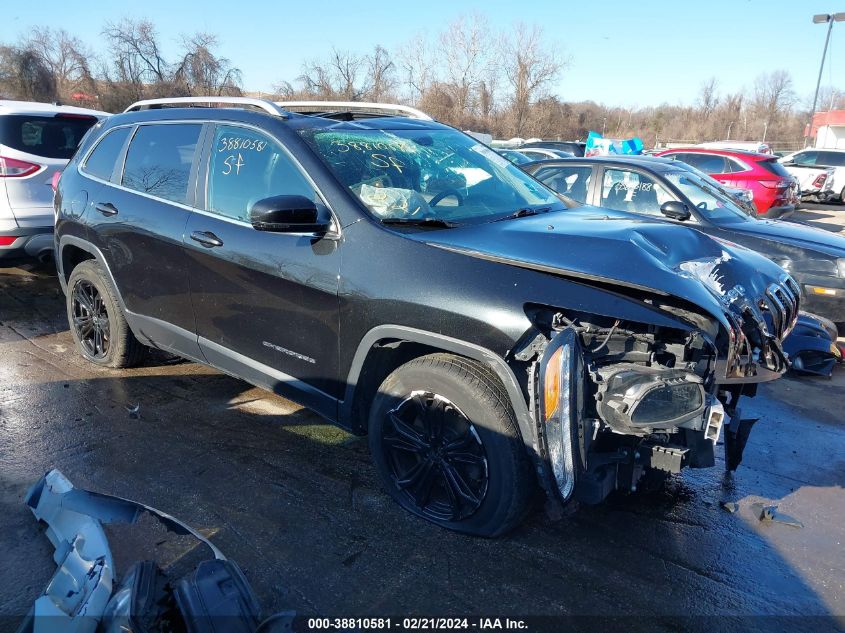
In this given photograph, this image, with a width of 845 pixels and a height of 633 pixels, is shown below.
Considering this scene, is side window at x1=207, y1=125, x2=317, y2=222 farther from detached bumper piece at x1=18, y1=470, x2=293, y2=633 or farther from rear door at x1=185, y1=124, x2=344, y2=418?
detached bumper piece at x1=18, y1=470, x2=293, y2=633


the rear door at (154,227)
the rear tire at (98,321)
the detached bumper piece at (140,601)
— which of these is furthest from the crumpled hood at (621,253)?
the rear tire at (98,321)

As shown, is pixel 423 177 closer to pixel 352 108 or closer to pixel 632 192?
pixel 352 108

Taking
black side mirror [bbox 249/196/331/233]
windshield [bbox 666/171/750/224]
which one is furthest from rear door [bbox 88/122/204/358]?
windshield [bbox 666/171/750/224]

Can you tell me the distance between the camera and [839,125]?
1626 inches

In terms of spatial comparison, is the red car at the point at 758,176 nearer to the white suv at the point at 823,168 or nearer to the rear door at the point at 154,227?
the white suv at the point at 823,168

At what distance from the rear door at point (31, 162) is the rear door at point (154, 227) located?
266cm

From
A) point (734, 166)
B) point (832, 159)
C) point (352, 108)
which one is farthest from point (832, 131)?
point (352, 108)

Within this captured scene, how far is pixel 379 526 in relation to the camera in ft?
10.2

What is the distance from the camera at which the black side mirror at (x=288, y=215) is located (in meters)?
3.05

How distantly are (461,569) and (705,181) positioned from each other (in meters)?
6.02

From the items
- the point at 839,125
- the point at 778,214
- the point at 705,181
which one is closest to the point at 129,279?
the point at 705,181

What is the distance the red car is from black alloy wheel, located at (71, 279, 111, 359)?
37.4 feet

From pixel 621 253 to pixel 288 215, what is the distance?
155cm

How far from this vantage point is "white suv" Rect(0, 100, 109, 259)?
21.4ft
